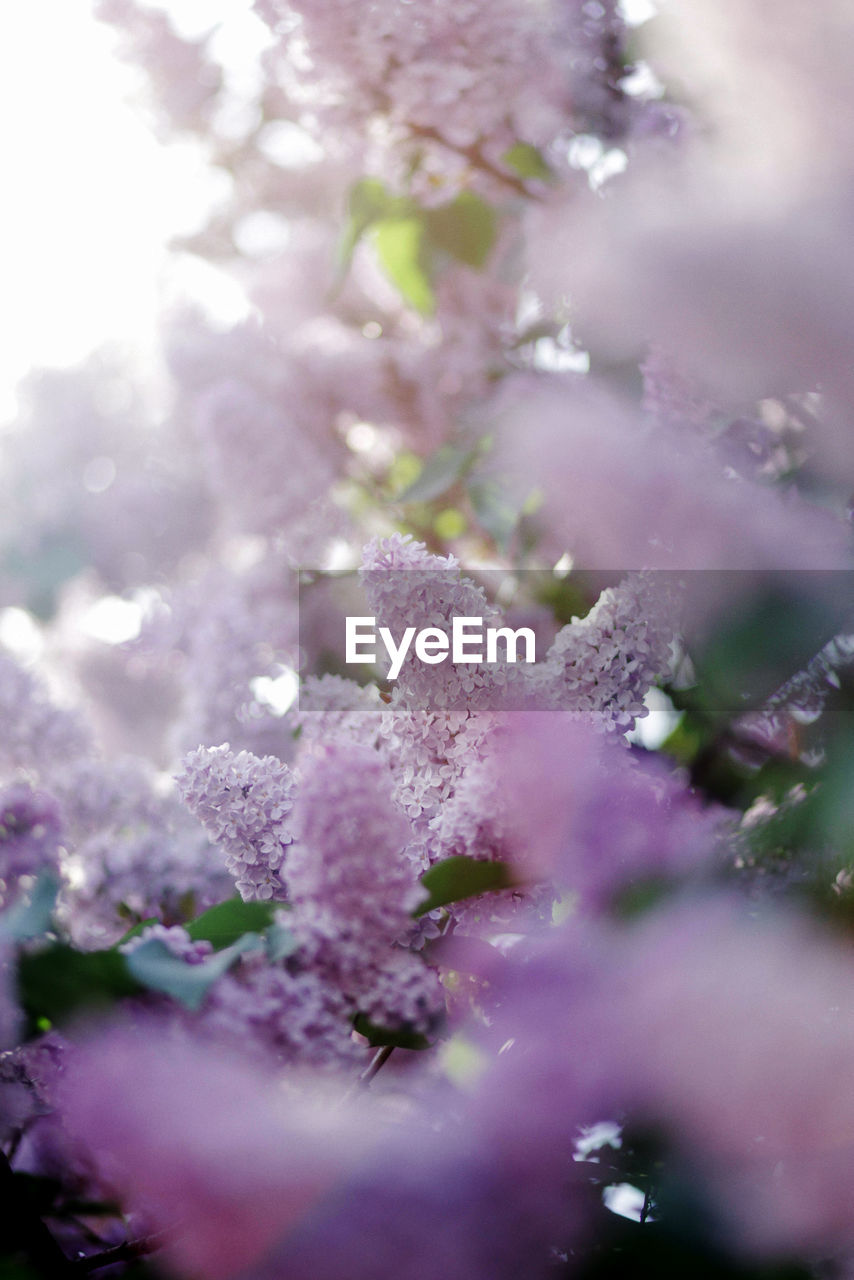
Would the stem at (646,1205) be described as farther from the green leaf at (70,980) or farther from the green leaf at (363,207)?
the green leaf at (363,207)

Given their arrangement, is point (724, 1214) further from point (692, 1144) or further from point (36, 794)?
point (36, 794)

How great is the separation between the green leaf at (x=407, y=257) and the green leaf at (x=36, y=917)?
58 cm

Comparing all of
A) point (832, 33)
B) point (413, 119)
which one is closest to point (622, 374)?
point (413, 119)

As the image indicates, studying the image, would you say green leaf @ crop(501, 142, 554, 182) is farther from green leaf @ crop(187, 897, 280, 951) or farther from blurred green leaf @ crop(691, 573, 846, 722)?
green leaf @ crop(187, 897, 280, 951)

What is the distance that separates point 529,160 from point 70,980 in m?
0.61

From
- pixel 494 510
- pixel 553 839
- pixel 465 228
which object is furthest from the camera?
pixel 465 228

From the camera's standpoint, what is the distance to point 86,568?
1.24m

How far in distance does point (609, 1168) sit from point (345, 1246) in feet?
0.51

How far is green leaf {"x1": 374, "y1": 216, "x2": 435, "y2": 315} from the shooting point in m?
0.78

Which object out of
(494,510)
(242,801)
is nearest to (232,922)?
(242,801)

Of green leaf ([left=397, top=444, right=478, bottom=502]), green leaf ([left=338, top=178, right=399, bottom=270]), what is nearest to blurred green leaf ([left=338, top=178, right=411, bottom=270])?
green leaf ([left=338, top=178, right=399, bottom=270])

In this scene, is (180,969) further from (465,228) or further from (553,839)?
(465,228)

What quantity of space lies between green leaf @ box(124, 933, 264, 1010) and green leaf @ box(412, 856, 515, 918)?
0.05 meters

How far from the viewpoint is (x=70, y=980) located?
285mm
